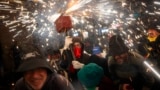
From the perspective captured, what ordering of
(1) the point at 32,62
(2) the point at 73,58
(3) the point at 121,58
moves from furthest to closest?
(2) the point at 73,58 → (3) the point at 121,58 → (1) the point at 32,62

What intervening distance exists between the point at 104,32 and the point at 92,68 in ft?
49.7

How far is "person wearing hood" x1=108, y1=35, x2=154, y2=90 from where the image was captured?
185 inches

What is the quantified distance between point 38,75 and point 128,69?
1.90 metres

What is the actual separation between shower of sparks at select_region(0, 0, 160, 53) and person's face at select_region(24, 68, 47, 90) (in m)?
7.93

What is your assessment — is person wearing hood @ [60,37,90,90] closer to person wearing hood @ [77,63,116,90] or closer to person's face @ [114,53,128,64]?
person's face @ [114,53,128,64]

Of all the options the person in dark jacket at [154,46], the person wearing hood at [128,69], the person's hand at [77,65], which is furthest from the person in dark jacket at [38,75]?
the person in dark jacket at [154,46]

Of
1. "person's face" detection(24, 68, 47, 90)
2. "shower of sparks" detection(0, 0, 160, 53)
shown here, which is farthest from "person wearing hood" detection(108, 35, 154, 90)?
"shower of sparks" detection(0, 0, 160, 53)

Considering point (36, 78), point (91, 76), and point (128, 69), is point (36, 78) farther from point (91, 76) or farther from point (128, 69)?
point (128, 69)

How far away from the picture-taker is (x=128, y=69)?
475 centimetres

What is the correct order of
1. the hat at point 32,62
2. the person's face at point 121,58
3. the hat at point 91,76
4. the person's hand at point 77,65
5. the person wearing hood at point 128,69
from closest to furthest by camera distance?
1. the hat at point 32,62
2. the hat at point 91,76
3. the person wearing hood at point 128,69
4. the person's face at point 121,58
5. the person's hand at point 77,65

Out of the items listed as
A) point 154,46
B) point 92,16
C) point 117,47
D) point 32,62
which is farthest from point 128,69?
point 92,16

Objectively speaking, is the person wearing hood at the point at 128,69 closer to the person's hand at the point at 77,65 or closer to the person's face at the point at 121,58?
the person's face at the point at 121,58

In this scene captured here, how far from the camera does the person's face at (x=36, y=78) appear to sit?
3.32 m

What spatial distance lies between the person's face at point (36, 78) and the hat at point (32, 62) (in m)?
0.12
